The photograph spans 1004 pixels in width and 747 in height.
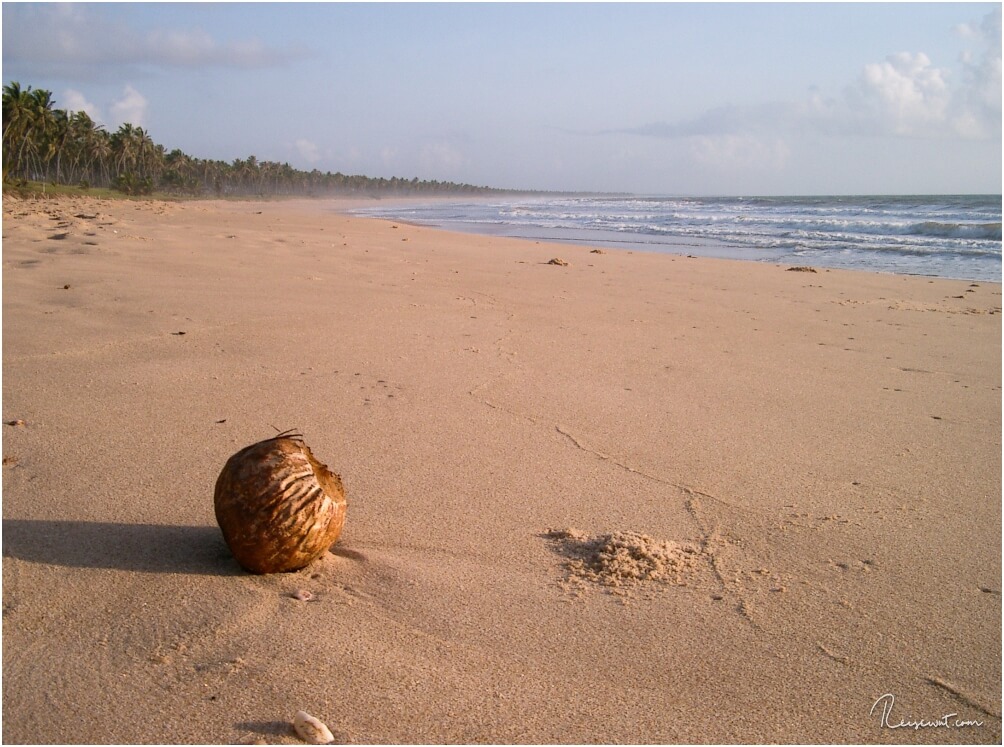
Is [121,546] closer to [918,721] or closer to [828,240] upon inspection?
[918,721]

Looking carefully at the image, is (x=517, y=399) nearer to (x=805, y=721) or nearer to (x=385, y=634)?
(x=385, y=634)

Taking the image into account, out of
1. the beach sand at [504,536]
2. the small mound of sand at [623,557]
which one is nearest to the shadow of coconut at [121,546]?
the beach sand at [504,536]

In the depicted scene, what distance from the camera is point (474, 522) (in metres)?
3.24

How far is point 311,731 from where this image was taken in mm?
1981

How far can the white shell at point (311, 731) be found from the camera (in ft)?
6.47

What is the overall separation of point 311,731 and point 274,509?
82 cm

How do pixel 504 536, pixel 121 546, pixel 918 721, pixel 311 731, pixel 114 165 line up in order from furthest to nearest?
pixel 114 165 → pixel 504 536 → pixel 121 546 → pixel 918 721 → pixel 311 731

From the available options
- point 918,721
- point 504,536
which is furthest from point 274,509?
point 918,721

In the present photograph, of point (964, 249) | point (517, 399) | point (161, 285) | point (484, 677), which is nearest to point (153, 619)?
point (484, 677)

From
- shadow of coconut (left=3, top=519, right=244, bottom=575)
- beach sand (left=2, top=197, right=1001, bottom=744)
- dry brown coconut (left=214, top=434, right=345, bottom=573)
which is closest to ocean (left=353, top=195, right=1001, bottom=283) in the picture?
beach sand (left=2, top=197, right=1001, bottom=744)

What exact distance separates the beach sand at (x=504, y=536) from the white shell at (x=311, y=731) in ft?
0.15

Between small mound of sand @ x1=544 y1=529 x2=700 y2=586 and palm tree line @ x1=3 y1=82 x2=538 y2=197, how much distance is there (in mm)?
45415

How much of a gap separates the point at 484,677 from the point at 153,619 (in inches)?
42.4

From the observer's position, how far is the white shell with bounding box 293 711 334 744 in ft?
6.47
